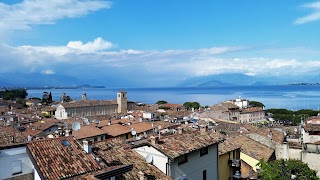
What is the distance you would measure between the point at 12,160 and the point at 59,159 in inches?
61.1

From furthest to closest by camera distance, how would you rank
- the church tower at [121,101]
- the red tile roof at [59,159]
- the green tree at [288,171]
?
the church tower at [121,101], the green tree at [288,171], the red tile roof at [59,159]

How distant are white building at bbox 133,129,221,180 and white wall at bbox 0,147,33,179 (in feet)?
19.1

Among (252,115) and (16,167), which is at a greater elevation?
(16,167)

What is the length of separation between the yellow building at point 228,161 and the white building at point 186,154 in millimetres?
1496

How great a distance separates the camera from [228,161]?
22344 millimetres

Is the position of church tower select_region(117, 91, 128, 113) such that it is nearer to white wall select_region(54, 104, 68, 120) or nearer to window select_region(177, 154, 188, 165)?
white wall select_region(54, 104, 68, 120)

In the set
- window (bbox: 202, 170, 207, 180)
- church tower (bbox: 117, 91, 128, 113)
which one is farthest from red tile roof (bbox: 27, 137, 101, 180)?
church tower (bbox: 117, 91, 128, 113)

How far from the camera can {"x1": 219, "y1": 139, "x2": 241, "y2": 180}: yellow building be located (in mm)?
21531

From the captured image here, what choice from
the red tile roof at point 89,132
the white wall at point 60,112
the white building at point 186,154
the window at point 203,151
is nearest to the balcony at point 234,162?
the white building at point 186,154

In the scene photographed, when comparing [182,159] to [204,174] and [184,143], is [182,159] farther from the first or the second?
[204,174]

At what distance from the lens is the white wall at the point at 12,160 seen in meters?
10.6

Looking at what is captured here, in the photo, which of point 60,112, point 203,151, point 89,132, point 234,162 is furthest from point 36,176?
point 60,112

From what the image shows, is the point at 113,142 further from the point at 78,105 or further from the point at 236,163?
the point at 78,105

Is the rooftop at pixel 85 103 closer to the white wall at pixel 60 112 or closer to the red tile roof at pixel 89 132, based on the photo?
the white wall at pixel 60 112
